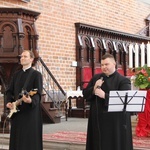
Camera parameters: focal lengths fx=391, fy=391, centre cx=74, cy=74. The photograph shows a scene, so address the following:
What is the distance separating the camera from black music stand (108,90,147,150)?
430cm

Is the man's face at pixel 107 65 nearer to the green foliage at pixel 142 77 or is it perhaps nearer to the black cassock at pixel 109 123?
the black cassock at pixel 109 123

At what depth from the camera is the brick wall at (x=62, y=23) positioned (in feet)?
36.8

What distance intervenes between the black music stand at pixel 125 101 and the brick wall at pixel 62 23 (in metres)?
6.27

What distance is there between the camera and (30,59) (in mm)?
5000

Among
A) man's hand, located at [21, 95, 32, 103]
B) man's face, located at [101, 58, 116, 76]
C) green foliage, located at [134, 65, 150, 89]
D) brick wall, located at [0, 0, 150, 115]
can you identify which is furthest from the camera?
brick wall, located at [0, 0, 150, 115]

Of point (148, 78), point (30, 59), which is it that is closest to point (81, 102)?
point (148, 78)

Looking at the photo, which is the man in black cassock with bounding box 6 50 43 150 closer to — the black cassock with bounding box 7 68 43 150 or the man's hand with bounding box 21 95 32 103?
the black cassock with bounding box 7 68 43 150

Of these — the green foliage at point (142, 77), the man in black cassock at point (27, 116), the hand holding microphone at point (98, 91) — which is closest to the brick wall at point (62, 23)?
the green foliage at point (142, 77)

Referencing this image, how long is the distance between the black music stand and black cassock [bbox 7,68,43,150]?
1.11 meters

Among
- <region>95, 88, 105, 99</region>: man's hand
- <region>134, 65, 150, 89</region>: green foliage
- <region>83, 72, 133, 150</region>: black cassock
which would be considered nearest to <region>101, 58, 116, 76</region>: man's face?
<region>83, 72, 133, 150</region>: black cassock

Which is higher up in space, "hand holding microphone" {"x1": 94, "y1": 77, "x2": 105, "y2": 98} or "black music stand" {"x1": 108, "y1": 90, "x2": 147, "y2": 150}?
"hand holding microphone" {"x1": 94, "y1": 77, "x2": 105, "y2": 98}

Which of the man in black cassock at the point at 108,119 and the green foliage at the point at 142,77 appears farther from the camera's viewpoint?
the green foliage at the point at 142,77

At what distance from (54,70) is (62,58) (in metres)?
0.59

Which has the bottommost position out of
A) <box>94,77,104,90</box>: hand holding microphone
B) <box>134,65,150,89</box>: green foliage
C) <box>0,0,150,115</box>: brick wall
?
<box>94,77,104,90</box>: hand holding microphone
